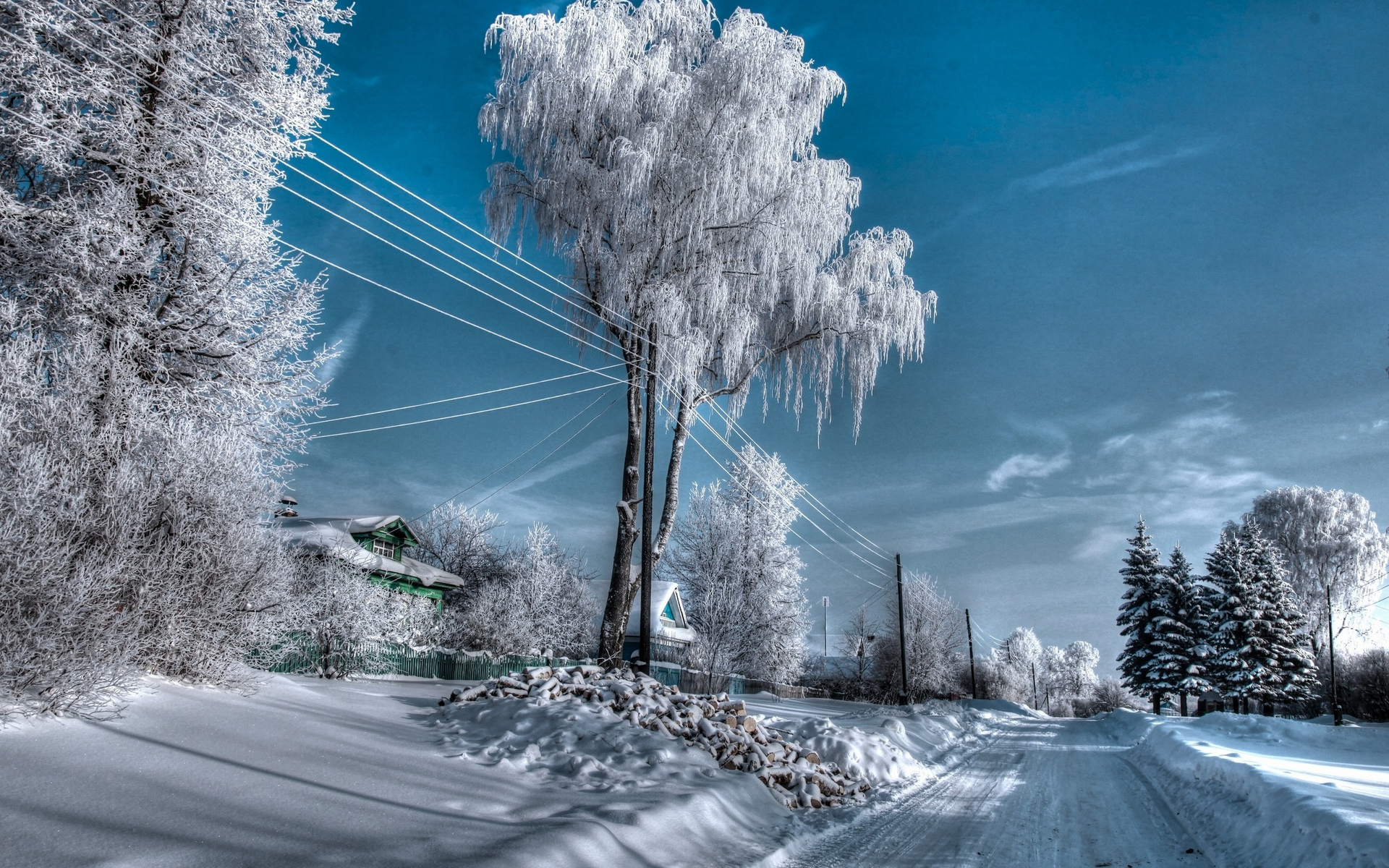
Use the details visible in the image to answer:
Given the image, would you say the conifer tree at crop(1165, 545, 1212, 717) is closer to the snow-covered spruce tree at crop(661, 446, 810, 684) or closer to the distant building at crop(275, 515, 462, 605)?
the snow-covered spruce tree at crop(661, 446, 810, 684)

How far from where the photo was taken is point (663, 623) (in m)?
45.8

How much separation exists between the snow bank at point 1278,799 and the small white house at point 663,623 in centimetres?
2313

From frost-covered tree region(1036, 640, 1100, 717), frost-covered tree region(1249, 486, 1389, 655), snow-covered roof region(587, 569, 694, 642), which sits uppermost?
frost-covered tree region(1249, 486, 1389, 655)

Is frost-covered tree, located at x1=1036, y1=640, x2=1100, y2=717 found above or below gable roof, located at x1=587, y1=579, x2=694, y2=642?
below

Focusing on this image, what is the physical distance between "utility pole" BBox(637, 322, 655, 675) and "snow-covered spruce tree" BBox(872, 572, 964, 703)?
98.1 ft

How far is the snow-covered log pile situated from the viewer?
8297 millimetres

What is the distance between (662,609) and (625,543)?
1308 inches

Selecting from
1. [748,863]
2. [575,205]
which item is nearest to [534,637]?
[575,205]

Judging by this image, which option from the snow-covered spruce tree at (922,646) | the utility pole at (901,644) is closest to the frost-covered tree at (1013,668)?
the snow-covered spruce tree at (922,646)

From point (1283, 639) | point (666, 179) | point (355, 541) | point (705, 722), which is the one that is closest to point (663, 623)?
point (355, 541)

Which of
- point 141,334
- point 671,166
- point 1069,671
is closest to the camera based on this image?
point 141,334

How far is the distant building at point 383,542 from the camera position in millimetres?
27156

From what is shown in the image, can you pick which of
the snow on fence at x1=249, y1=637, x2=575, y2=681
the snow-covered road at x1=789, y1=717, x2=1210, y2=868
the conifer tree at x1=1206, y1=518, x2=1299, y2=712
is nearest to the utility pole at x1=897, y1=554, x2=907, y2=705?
the snow on fence at x1=249, y1=637, x2=575, y2=681

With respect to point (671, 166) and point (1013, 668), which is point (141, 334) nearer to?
point (671, 166)
